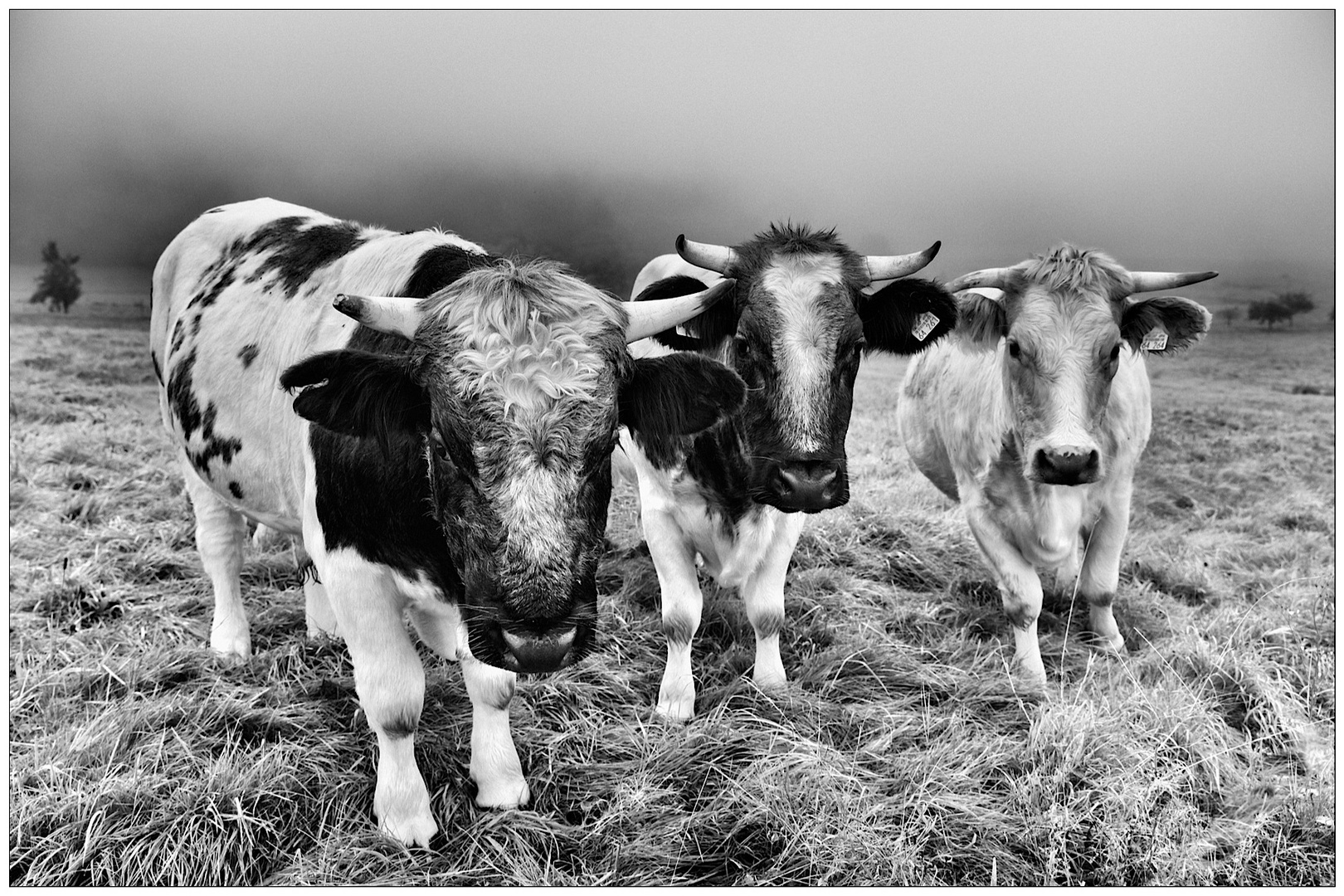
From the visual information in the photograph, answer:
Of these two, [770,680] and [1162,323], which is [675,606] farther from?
[1162,323]

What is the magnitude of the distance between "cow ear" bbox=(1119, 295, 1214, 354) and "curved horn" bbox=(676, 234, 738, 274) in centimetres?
215

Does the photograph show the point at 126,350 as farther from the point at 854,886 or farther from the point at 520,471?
the point at 854,886

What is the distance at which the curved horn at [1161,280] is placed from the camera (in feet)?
15.1

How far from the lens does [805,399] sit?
12.0ft

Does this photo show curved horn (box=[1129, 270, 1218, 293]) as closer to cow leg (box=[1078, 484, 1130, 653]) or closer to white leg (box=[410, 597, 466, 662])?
cow leg (box=[1078, 484, 1130, 653])

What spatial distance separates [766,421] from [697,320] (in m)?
0.63

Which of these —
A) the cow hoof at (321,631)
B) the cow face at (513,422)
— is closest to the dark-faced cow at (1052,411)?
the cow face at (513,422)

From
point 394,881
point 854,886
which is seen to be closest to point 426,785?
point 394,881

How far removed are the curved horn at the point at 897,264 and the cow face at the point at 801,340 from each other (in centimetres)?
1

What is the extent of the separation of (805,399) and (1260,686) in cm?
281

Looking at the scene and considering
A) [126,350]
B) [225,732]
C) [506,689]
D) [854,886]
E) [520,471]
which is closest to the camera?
[520,471]

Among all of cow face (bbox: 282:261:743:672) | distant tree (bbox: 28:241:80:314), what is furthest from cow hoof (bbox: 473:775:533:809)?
distant tree (bbox: 28:241:80:314)

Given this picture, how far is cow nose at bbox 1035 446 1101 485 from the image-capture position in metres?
4.27

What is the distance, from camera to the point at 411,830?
3500 mm
